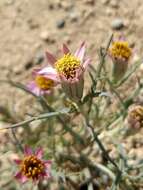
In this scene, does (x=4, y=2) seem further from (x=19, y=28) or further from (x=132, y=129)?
(x=132, y=129)

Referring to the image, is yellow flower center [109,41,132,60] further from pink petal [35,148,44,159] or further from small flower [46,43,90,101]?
pink petal [35,148,44,159]

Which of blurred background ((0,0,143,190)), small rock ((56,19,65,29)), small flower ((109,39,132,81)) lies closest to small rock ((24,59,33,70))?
blurred background ((0,0,143,190))

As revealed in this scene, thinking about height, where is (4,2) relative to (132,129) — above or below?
above

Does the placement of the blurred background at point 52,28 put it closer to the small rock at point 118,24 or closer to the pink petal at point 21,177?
the small rock at point 118,24

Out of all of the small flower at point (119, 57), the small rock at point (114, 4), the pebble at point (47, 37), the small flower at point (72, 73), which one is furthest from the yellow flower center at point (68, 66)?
the small rock at point (114, 4)

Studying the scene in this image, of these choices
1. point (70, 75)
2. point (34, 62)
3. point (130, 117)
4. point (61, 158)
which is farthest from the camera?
point (34, 62)

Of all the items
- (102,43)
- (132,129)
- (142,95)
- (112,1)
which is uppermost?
(112,1)

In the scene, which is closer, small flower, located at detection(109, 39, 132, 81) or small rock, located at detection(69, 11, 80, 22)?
small flower, located at detection(109, 39, 132, 81)

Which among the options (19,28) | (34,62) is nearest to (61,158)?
(34,62)
